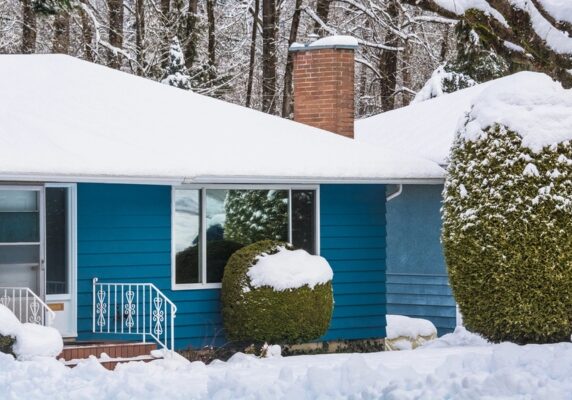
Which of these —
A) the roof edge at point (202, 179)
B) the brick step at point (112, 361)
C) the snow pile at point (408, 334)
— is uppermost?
the roof edge at point (202, 179)

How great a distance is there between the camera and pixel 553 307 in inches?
661

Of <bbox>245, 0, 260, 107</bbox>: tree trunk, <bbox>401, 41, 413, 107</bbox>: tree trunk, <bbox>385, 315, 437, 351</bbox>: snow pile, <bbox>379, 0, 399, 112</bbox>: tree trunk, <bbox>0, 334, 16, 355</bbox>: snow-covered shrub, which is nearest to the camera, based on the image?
<bbox>0, 334, 16, 355</bbox>: snow-covered shrub

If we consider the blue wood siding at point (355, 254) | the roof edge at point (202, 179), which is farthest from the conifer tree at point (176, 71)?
the roof edge at point (202, 179)

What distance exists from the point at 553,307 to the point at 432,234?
5758 millimetres

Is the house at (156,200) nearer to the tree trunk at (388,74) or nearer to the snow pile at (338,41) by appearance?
the snow pile at (338,41)

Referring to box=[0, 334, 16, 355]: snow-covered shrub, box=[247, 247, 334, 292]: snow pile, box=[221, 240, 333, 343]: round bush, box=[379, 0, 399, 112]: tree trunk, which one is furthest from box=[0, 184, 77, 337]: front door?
box=[379, 0, 399, 112]: tree trunk

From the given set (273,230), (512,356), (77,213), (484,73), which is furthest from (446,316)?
(484,73)

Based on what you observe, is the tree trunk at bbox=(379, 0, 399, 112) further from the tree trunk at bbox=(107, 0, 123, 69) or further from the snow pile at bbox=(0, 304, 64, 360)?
the snow pile at bbox=(0, 304, 64, 360)

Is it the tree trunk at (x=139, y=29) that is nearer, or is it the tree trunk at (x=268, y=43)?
the tree trunk at (x=139, y=29)

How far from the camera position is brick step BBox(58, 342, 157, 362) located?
16375 mm

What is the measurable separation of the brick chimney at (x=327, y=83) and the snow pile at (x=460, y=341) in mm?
4505

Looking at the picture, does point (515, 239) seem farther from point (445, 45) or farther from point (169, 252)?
point (445, 45)

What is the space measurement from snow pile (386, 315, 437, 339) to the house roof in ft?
8.78

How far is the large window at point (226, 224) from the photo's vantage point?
60.6 ft
